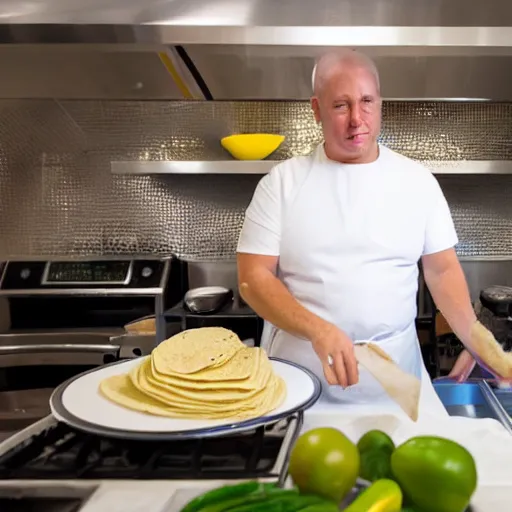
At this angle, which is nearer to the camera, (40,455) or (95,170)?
(40,455)

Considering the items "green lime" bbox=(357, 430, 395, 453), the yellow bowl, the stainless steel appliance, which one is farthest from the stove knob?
"green lime" bbox=(357, 430, 395, 453)

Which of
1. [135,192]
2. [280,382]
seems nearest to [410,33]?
[280,382]

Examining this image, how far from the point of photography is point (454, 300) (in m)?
1.06

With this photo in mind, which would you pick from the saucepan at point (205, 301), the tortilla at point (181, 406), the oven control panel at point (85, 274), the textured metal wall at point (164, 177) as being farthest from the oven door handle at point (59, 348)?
the tortilla at point (181, 406)

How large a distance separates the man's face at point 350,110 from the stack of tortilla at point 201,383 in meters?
0.57

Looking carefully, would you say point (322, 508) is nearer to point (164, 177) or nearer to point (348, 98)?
point (348, 98)

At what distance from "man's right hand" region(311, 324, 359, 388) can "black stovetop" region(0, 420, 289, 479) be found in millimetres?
117

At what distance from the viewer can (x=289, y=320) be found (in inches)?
38.4

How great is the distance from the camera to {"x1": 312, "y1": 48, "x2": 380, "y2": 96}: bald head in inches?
44.8

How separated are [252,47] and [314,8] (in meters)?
0.14

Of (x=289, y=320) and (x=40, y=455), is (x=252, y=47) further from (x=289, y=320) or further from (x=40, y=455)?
(x=40, y=455)

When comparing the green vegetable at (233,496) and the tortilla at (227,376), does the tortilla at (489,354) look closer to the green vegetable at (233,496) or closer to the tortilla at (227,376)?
the tortilla at (227,376)

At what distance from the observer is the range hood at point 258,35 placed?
103 centimetres

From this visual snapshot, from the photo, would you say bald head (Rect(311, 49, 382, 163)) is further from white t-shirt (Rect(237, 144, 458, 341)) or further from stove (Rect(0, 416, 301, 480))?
stove (Rect(0, 416, 301, 480))
